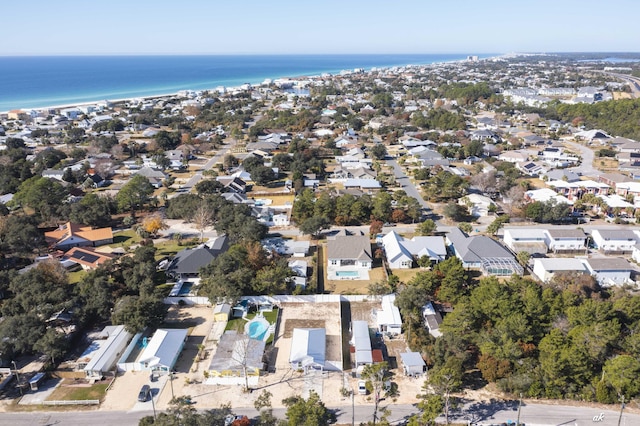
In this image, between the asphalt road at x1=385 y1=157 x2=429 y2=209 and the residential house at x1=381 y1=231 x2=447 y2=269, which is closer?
the residential house at x1=381 y1=231 x2=447 y2=269

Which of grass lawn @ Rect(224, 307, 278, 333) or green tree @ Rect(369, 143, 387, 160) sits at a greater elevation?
green tree @ Rect(369, 143, 387, 160)

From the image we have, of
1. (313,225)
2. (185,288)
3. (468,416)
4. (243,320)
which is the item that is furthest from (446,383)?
(313,225)

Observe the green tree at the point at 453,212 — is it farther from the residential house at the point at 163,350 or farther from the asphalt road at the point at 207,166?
the asphalt road at the point at 207,166

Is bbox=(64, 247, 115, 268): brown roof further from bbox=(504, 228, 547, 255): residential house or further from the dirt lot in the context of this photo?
bbox=(504, 228, 547, 255): residential house

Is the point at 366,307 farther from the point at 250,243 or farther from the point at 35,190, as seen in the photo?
the point at 35,190

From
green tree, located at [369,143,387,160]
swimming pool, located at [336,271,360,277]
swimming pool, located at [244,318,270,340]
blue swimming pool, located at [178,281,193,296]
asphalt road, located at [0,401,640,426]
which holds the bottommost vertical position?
asphalt road, located at [0,401,640,426]

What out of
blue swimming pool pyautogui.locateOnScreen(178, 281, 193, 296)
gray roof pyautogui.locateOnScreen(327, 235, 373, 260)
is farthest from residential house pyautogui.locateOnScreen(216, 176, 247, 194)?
blue swimming pool pyautogui.locateOnScreen(178, 281, 193, 296)

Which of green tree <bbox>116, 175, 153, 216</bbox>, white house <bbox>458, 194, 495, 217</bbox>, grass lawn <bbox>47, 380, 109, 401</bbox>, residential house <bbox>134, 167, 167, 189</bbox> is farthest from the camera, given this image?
residential house <bbox>134, 167, 167, 189</bbox>
